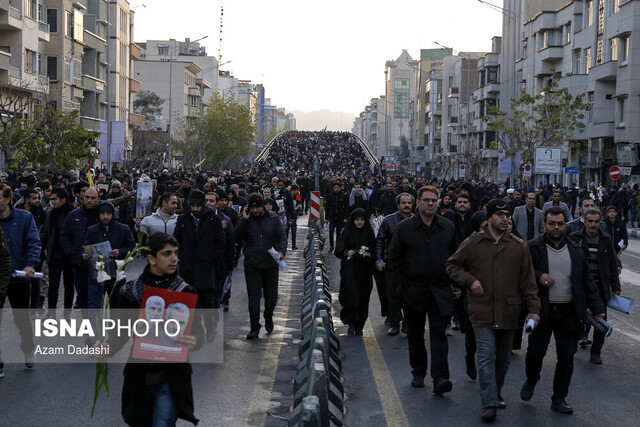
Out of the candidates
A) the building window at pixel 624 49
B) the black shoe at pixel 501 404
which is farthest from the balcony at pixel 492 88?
the black shoe at pixel 501 404

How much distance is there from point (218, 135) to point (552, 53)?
34424 mm

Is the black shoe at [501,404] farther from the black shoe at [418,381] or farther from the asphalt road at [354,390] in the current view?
the black shoe at [418,381]

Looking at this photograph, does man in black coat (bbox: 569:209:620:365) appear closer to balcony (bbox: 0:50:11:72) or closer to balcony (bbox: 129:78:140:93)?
balcony (bbox: 0:50:11:72)

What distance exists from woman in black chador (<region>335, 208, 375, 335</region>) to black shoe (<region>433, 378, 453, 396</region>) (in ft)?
11.8

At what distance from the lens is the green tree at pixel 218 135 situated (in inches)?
3401

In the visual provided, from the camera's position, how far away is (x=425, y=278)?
8.84 meters

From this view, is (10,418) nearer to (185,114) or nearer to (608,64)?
(608,64)

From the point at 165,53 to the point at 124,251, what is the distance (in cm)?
15211

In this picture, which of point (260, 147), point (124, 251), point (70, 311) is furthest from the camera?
point (260, 147)

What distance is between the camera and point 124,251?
10.7 m

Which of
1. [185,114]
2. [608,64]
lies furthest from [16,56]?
[185,114]

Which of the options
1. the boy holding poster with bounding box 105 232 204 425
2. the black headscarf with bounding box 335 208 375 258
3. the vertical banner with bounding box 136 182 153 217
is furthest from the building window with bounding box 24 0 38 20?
the boy holding poster with bounding box 105 232 204 425

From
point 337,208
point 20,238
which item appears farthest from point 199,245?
point 337,208

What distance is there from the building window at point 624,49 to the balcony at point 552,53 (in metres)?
15.8
